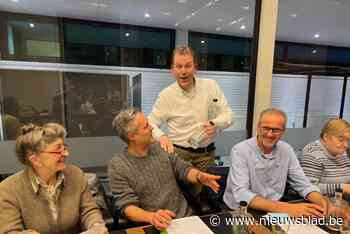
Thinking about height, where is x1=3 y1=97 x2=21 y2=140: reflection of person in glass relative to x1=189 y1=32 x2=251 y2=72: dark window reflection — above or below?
below

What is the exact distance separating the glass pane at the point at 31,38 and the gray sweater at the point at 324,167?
2400mm

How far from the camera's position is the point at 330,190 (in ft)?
6.33

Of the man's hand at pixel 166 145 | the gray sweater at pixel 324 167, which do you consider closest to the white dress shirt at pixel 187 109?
the man's hand at pixel 166 145

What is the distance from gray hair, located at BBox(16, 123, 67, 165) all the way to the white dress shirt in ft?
2.87

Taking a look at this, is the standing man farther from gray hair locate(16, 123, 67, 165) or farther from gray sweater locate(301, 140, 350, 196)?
gray hair locate(16, 123, 67, 165)

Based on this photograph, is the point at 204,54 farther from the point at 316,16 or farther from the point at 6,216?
the point at 6,216

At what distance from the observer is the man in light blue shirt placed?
5.70 ft

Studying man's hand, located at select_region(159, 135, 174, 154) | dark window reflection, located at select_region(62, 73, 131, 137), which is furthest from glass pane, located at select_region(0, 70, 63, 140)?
man's hand, located at select_region(159, 135, 174, 154)

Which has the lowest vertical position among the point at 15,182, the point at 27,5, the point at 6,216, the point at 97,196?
the point at 97,196

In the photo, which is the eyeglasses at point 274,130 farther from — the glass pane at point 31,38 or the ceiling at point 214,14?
the glass pane at point 31,38

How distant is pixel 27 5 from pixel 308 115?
3.54 metres

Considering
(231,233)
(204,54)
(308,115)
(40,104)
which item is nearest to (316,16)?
(308,115)

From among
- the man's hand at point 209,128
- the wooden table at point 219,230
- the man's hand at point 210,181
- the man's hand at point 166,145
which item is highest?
the man's hand at point 209,128

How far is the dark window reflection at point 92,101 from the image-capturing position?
2684mm
